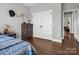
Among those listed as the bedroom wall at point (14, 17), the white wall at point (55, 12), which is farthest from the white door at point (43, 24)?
the bedroom wall at point (14, 17)

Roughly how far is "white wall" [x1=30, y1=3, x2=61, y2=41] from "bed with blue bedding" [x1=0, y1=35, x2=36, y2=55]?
416 millimetres

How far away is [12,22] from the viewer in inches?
60.6

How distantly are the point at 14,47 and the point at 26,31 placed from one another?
30 cm

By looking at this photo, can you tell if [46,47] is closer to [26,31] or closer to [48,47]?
[48,47]

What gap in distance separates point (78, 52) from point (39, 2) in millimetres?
944

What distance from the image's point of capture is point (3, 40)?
1480 millimetres

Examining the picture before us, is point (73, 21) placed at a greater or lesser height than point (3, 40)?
greater

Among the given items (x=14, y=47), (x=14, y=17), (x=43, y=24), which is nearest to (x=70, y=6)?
(x=43, y=24)

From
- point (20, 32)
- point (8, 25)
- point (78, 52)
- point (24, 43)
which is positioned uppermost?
point (8, 25)

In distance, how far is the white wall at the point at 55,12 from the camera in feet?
4.94

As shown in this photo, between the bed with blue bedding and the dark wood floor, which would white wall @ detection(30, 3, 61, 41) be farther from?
the bed with blue bedding

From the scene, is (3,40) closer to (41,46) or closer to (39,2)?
(41,46)

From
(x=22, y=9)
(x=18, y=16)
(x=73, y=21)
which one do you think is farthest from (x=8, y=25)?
(x=73, y=21)

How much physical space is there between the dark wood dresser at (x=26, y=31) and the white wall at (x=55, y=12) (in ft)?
0.77
